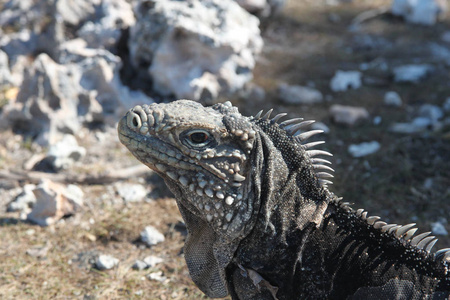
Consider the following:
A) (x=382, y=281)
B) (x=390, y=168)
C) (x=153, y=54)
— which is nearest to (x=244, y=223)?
(x=382, y=281)

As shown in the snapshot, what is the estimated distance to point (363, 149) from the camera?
529cm

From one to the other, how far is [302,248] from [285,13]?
7958mm

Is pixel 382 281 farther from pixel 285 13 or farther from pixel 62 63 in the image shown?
pixel 285 13

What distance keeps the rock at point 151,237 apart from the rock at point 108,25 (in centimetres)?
285

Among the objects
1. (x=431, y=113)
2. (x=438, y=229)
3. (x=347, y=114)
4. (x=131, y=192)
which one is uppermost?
(x=431, y=113)

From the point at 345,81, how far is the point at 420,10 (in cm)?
379

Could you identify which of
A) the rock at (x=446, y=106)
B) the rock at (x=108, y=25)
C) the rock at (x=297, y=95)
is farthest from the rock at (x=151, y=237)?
the rock at (x=446, y=106)

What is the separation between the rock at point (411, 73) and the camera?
23.4ft

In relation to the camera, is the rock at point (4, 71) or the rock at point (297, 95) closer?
the rock at point (4, 71)

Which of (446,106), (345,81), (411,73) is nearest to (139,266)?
(345,81)

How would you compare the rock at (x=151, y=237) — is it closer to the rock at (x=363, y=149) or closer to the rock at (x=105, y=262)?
the rock at (x=105, y=262)

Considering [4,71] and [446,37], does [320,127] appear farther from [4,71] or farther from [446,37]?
[446,37]

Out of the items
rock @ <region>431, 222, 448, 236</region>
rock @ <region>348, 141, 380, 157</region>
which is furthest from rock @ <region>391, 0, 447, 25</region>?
rock @ <region>431, 222, 448, 236</region>

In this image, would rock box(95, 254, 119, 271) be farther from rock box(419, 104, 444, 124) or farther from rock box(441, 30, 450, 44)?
rock box(441, 30, 450, 44)
